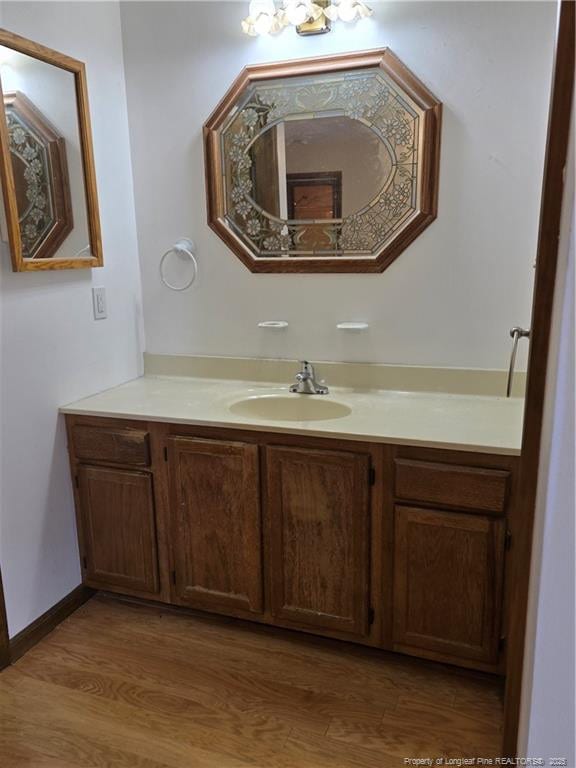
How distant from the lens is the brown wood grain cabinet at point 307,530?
178 cm

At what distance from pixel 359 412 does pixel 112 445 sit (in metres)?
0.87

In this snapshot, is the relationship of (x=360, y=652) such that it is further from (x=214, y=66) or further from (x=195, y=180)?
(x=214, y=66)

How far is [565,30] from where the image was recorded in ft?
2.81

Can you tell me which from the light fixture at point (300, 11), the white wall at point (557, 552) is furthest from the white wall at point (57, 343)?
the white wall at point (557, 552)

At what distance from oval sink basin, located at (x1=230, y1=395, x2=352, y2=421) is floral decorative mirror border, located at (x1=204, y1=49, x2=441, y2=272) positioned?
0.49 meters

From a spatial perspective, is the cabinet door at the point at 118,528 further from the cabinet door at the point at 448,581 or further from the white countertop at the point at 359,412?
the cabinet door at the point at 448,581

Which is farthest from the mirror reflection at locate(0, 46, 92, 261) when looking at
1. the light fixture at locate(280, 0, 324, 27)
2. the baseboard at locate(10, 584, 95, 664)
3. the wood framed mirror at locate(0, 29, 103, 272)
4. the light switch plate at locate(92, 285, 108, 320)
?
the baseboard at locate(10, 584, 95, 664)

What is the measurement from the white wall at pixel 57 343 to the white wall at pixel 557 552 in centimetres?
163

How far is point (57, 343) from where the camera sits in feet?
7.07

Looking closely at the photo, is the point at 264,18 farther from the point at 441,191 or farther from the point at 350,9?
the point at 441,191

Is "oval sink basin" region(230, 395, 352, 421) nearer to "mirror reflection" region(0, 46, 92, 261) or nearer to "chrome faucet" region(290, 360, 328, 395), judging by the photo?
"chrome faucet" region(290, 360, 328, 395)

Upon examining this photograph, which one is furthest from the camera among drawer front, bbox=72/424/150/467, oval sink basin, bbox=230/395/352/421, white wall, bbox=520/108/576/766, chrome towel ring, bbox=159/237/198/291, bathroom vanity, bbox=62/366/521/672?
chrome towel ring, bbox=159/237/198/291

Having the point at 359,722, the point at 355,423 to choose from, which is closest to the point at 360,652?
the point at 359,722

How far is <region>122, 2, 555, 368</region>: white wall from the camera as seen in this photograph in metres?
1.96
